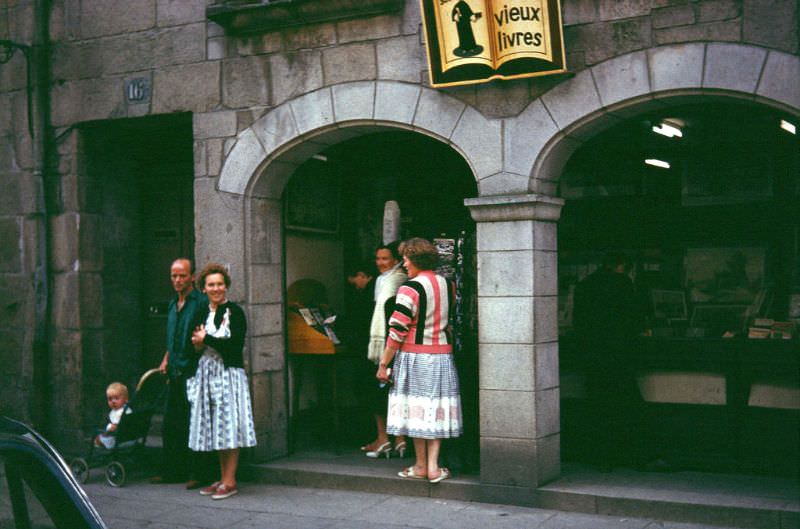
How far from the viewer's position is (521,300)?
7.53m

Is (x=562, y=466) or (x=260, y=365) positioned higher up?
(x=260, y=365)

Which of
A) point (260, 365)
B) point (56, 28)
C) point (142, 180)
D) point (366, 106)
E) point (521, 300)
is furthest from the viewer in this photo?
point (142, 180)

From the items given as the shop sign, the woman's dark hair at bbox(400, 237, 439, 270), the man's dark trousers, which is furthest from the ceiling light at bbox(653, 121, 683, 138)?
the man's dark trousers

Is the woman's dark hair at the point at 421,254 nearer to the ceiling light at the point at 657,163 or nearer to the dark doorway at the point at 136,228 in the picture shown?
the ceiling light at the point at 657,163

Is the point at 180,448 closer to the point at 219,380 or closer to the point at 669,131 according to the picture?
the point at 219,380

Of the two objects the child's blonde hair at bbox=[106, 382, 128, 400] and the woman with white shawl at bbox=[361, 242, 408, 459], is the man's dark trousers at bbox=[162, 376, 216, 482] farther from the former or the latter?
the woman with white shawl at bbox=[361, 242, 408, 459]

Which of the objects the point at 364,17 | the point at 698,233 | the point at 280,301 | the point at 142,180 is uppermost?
the point at 364,17

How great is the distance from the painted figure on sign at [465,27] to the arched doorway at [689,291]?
138cm

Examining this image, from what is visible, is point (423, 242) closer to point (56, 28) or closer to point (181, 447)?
point (181, 447)

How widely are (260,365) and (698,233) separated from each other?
415cm

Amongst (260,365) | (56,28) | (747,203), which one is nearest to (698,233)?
(747,203)

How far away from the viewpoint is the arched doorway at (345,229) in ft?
30.9

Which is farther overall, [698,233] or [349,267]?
[349,267]

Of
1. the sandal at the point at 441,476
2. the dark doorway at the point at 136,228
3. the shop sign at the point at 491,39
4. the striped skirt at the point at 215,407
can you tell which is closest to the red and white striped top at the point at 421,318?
Answer: the sandal at the point at 441,476
